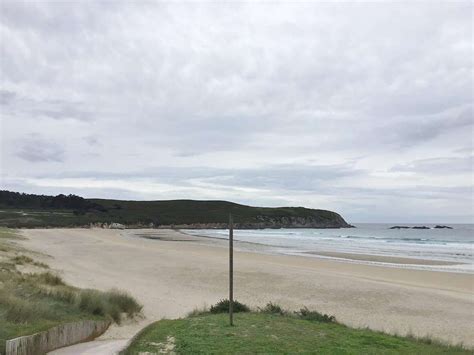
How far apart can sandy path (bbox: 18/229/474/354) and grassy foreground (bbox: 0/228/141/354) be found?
23.5 inches

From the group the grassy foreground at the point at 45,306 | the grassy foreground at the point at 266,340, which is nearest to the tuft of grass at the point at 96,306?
the grassy foreground at the point at 45,306

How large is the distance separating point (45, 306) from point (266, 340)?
453 centimetres

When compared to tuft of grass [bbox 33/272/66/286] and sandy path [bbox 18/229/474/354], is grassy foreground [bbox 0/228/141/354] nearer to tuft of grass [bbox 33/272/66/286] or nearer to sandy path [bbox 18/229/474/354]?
tuft of grass [bbox 33/272/66/286]

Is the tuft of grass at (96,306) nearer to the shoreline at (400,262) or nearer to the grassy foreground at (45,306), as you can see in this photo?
the grassy foreground at (45,306)

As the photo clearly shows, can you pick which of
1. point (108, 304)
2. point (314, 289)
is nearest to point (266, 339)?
point (108, 304)

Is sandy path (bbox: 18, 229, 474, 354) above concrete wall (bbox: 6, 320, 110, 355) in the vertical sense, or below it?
below

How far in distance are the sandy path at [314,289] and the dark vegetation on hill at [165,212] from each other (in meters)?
75.3

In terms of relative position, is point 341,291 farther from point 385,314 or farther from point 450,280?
point 450,280

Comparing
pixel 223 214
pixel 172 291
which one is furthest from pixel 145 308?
pixel 223 214

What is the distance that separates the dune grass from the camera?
20.9ft

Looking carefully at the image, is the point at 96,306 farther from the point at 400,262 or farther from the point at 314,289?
the point at 400,262

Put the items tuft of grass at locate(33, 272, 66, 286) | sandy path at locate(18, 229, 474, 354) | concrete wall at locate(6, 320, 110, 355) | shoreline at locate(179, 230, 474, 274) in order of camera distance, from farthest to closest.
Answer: shoreline at locate(179, 230, 474, 274), tuft of grass at locate(33, 272, 66, 286), sandy path at locate(18, 229, 474, 354), concrete wall at locate(6, 320, 110, 355)

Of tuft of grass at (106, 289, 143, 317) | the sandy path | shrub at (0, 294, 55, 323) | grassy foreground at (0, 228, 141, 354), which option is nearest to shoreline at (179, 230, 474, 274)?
the sandy path

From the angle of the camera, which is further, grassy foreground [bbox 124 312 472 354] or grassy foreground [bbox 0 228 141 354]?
grassy foreground [bbox 0 228 141 354]
